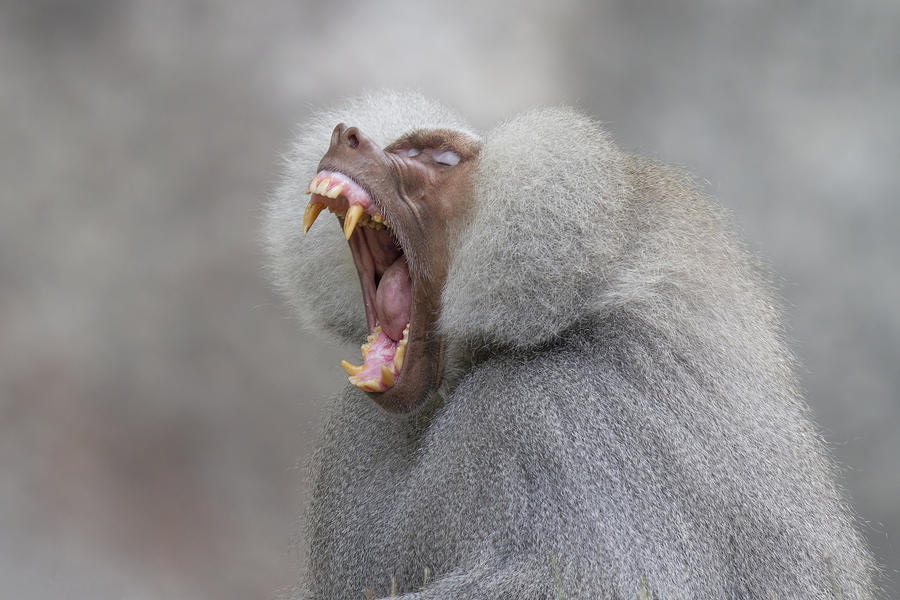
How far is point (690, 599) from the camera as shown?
7.41 feet

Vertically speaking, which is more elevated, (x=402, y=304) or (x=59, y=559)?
(x=402, y=304)

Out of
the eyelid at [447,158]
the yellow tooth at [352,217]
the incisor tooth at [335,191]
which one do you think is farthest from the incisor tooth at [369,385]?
the eyelid at [447,158]

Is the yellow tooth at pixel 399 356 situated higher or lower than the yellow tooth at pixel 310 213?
lower

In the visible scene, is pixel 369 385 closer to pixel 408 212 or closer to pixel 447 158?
pixel 408 212

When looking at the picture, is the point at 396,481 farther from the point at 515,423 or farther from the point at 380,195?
the point at 380,195

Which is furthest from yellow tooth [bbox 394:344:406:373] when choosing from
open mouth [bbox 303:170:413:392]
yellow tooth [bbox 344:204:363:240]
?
yellow tooth [bbox 344:204:363:240]

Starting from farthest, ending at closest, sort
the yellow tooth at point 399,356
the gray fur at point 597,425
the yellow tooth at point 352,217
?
the yellow tooth at point 399,356 → the yellow tooth at point 352,217 → the gray fur at point 597,425

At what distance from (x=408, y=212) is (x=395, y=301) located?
262mm

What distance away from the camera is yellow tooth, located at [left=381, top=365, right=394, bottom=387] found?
2.84 metres

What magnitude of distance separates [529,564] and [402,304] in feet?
3.26

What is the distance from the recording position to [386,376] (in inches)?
112

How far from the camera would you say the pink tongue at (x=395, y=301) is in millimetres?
3014

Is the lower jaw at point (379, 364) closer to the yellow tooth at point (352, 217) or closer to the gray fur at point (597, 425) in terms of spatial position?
the gray fur at point (597, 425)

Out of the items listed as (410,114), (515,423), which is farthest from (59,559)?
(515,423)
